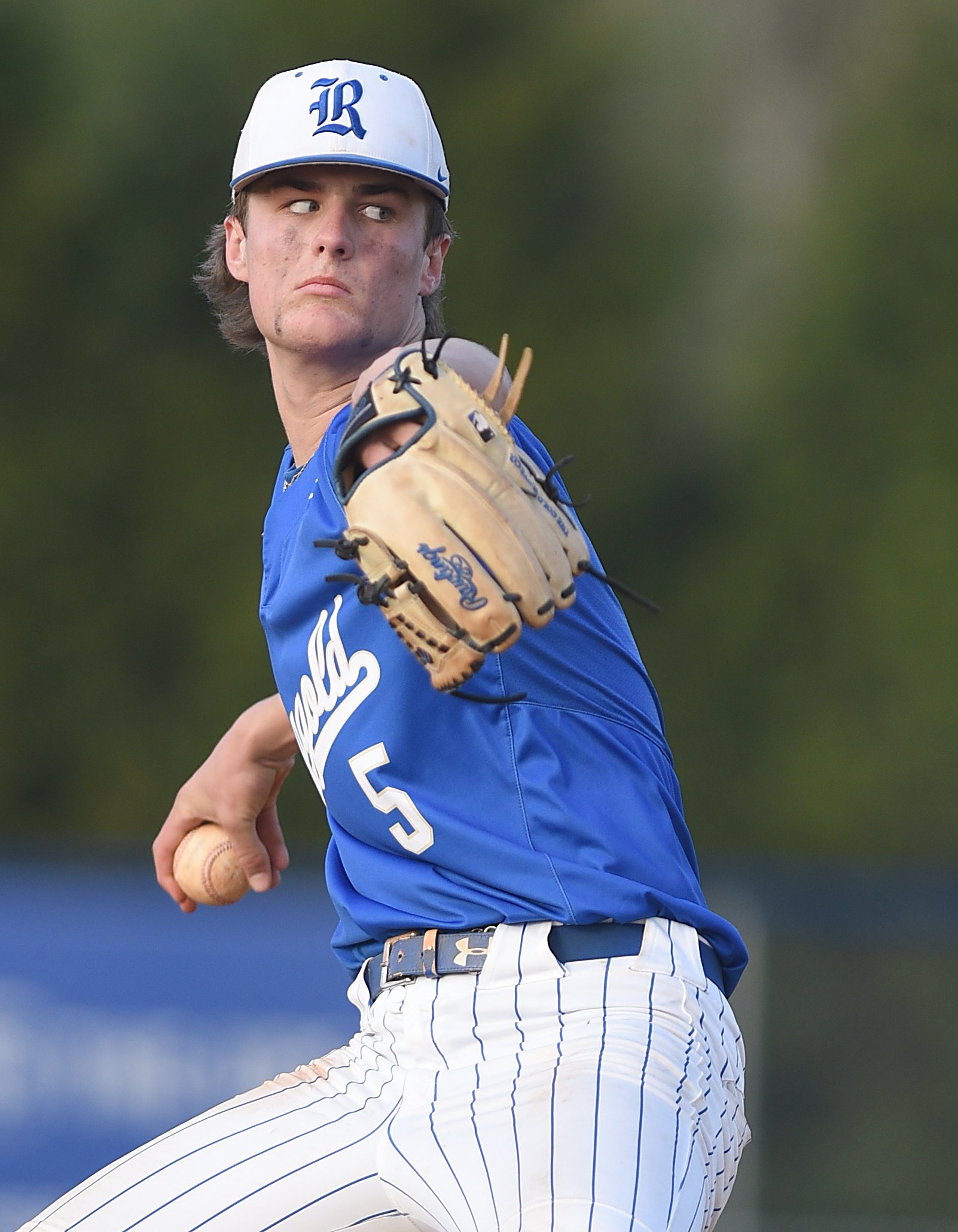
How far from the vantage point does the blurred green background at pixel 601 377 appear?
12.4 m

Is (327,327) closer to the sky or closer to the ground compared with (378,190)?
closer to the ground

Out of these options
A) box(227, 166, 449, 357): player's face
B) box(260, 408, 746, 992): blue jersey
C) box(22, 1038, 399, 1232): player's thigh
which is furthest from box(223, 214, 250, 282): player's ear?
box(22, 1038, 399, 1232): player's thigh

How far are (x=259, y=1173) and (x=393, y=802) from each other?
592mm

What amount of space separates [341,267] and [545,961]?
1.24m

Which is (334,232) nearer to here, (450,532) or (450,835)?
(450,532)

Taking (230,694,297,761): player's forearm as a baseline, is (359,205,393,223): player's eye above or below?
above

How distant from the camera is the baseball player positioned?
2518 millimetres

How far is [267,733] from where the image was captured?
3639 millimetres

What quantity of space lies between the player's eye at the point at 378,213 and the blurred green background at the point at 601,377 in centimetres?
844

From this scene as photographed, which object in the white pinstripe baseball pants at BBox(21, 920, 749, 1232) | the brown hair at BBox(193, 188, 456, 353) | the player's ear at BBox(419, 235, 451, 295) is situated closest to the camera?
the white pinstripe baseball pants at BBox(21, 920, 749, 1232)

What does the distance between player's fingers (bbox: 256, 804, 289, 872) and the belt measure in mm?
813

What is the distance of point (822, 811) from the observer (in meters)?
12.4

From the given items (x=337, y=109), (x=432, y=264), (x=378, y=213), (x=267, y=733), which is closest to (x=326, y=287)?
(x=378, y=213)

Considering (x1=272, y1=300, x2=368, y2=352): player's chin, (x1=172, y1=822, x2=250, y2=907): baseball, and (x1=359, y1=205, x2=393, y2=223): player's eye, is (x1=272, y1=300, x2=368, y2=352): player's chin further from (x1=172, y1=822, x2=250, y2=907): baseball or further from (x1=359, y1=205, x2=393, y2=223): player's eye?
(x1=172, y1=822, x2=250, y2=907): baseball
